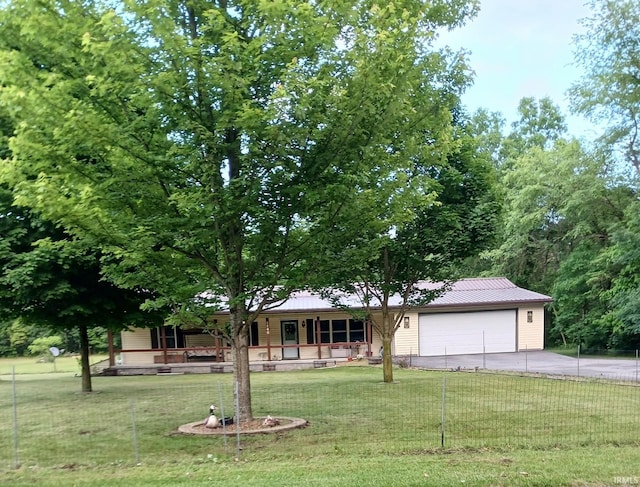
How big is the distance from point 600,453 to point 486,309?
2258 centimetres

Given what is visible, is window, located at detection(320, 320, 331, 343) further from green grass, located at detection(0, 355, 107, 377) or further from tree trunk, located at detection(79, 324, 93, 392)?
tree trunk, located at detection(79, 324, 93, 392)

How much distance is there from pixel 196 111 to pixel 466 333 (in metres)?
23.9

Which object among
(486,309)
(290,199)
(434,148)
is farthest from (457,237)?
(486,309)

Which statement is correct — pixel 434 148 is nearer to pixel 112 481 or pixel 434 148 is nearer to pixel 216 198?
pixel 216 198

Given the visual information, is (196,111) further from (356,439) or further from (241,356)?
(356,439)

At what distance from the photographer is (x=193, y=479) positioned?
242 inches

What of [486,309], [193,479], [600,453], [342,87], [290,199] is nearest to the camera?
[193,479]

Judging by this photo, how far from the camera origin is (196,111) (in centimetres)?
781

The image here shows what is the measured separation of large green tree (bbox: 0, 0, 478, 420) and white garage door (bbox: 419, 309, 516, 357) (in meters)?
21.1

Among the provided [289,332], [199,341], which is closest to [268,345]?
[289,332]

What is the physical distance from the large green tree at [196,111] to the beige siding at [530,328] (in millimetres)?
23093

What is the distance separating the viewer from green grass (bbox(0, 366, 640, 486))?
6.05 meters

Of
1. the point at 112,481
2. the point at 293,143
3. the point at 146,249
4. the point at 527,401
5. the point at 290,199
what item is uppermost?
the point at 293,143

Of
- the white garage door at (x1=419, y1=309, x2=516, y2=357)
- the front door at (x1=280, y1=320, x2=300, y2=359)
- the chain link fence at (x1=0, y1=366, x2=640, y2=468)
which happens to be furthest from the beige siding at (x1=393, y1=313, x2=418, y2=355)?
the chain link fence at (x1=0, y1=366, x2=640, y2=468)
